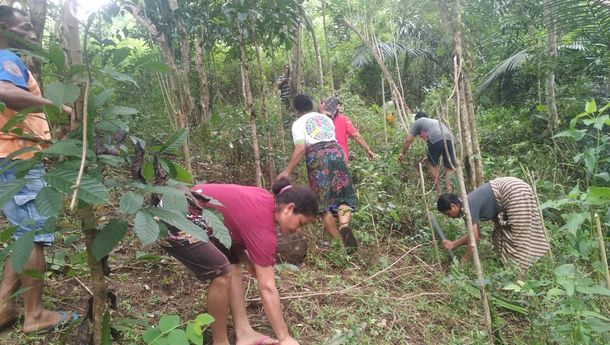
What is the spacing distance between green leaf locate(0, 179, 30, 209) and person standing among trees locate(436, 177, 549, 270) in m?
3.09

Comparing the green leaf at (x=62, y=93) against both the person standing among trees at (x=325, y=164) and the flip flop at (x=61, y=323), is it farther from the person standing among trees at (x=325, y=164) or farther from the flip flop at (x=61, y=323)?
the person standing among trees at (x=325, y=164)

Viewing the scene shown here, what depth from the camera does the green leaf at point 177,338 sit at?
1.61 meters

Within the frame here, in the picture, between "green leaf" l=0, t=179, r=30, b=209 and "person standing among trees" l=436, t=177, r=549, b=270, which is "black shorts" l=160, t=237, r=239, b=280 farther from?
"person standing among trees" l=436, t=177, r=549, b=270

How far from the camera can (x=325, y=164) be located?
13.2 feet

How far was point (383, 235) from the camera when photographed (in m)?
4.18

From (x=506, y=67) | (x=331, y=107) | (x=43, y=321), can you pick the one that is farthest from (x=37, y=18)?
(x=506, y=67)

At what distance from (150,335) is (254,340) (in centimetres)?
95

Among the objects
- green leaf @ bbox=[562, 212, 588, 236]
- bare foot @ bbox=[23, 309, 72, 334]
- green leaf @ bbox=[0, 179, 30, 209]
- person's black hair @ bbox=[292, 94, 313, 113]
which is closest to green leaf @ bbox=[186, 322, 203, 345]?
green leaf @ bbox=[0, 179, 30, 209]

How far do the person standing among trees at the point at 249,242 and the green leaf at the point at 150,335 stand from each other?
1.96 ft

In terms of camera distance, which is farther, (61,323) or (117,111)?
(61,323)

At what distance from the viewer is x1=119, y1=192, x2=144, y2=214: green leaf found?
4.26ft

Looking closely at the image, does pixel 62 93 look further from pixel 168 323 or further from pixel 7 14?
pixel 7 14

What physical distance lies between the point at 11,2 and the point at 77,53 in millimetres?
3907

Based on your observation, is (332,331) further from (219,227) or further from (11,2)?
(11,2)
